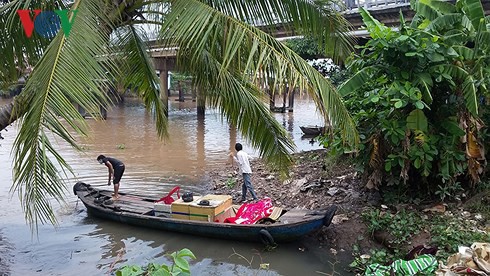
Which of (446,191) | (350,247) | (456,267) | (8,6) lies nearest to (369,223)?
(350,247)

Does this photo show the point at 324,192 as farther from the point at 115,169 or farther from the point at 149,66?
the point at 149,66

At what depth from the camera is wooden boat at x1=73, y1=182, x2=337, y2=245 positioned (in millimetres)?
6504

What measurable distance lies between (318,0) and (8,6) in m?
3.18

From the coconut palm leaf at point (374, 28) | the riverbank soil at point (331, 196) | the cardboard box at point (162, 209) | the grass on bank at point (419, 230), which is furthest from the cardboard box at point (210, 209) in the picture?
the coconut palm leaf at point (374, 28)

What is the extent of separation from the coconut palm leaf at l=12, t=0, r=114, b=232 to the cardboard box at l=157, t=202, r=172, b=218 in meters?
4.51

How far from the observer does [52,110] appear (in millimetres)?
2939

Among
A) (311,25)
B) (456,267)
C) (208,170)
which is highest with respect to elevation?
(311,25)

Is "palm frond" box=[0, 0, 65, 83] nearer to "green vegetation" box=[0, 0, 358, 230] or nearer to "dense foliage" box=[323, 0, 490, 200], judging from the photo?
"green vegetation" box=[0, 0, 358, 230]

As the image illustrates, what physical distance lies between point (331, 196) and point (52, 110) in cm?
625

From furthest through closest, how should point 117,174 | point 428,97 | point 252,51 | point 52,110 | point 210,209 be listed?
point 117,174 < point 210,209 < point 428,97 < point 252,51 < point 52,110

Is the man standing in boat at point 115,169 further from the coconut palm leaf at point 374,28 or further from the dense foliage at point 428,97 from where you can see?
the coconut palm leaf at point 374,28

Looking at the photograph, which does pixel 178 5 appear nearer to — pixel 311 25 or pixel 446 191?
pixel 311 25

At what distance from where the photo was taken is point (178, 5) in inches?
159

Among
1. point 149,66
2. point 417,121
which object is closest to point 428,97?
point 417,121
